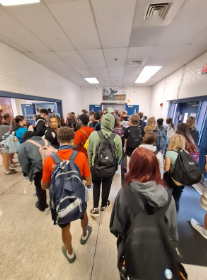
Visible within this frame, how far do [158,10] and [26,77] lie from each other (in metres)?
4.07

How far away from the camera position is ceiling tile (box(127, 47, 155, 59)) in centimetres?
320

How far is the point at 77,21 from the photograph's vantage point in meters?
2.19

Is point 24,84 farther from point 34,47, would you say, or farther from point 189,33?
point 189,33

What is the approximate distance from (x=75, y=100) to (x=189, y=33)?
6910mm

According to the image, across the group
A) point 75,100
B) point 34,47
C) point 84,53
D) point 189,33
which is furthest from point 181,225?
point 75,100

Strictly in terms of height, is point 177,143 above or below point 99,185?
above

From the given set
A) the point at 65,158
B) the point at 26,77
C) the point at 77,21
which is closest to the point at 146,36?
the point at 77,21

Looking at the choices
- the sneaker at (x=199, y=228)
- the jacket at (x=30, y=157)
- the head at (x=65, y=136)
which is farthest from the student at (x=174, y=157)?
the jacket at (x=30, y=157)

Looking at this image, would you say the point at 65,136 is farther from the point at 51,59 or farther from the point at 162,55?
the point at 162,55

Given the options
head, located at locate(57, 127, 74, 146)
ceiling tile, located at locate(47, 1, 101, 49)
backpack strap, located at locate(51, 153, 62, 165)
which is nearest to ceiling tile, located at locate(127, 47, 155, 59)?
ceiling tile, located at locate(47, 1, 101, 49)

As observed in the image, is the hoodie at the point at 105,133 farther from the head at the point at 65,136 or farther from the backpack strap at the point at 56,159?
the backpack strap at the point at 56,159

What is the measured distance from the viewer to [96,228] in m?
1.84

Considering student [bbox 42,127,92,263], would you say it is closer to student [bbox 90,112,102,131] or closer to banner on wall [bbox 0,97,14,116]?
student [bbox 90,112,102,131]

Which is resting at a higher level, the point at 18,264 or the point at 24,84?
the point at 24,84
